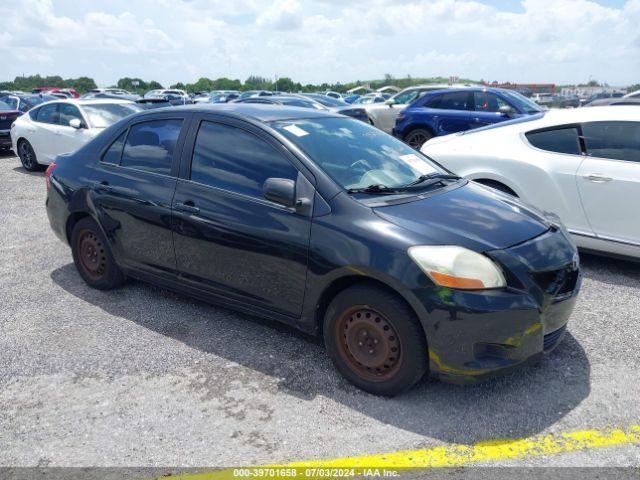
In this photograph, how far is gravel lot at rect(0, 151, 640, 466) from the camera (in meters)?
2.82

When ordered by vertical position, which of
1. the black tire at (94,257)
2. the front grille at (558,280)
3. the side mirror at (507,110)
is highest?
the side mirror at (507,110)

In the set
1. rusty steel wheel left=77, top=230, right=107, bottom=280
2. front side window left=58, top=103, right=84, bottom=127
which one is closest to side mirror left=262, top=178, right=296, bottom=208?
rusty steel wheel left=77, top=230, right=107, bottom=280

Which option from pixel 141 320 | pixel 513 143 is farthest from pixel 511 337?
pixel 513 143

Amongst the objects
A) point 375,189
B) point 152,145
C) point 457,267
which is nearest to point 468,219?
point 457,267

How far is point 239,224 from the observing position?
359 cm

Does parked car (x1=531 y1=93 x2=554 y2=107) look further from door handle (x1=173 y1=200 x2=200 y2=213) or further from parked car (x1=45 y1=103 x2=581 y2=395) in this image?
door handle (x1=173 y1=200 x2=200 y2=213)

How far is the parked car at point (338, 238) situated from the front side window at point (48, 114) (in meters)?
6.89

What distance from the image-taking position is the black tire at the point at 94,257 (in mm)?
4625

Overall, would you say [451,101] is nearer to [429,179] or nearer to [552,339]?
[429,179]

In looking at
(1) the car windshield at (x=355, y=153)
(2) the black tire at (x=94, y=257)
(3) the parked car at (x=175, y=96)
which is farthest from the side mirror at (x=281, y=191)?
(3) the parked car at (x=175, y=96)

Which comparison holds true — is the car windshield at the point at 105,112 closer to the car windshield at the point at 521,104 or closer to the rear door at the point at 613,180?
the car windshield at the point at 521,104

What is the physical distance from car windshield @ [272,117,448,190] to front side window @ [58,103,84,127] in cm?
742

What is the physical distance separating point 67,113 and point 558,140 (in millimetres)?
8640

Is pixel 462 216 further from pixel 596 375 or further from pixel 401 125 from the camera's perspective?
pixel 401 125
